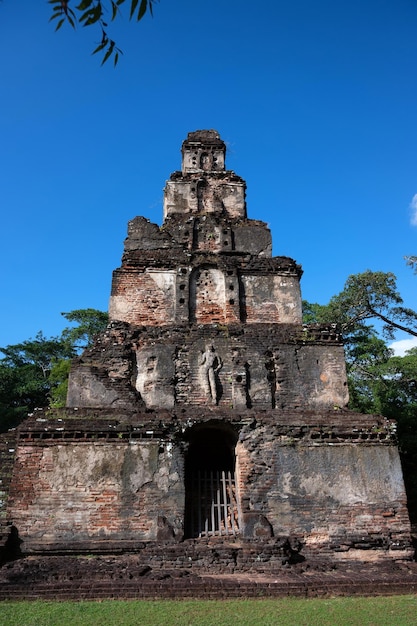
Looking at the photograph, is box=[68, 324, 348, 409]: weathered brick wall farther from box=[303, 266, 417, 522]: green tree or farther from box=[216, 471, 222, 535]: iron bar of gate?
box=[303, 266, 417, 522]: green tree

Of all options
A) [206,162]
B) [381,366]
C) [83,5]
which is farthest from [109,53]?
[381,366]

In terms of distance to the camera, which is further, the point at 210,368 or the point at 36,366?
the point at 36,366

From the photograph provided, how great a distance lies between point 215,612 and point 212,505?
417cm

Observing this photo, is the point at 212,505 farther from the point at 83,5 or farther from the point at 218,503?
the point at 83,5

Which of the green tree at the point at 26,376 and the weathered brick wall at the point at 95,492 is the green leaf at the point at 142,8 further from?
the green tree at the point at 26,376

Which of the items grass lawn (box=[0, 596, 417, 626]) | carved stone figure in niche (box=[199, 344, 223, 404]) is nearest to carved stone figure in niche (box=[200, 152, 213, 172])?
carved stone figure in niche (box=[199, 344, 223, 404])

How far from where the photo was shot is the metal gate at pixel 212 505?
10555 millimetres

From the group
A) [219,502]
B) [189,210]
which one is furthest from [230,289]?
[219,502]

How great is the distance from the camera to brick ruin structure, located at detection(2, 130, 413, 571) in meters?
9.80

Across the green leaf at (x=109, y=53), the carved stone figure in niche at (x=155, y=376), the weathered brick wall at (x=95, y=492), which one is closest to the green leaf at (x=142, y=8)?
the green leaf at (x=109, y=53)

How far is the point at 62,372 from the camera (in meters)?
28.5

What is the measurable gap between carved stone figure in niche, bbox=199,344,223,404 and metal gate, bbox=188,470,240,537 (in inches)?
72.4

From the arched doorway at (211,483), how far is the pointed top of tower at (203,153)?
10100 mm

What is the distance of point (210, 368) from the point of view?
39.4 feet
